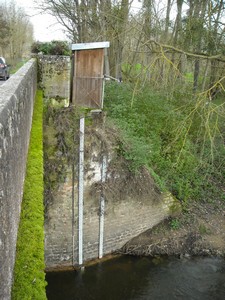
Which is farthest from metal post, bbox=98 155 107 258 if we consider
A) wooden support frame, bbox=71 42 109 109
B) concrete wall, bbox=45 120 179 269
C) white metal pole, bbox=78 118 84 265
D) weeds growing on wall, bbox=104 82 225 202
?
wooden support frame, bbox=71 42 109 109

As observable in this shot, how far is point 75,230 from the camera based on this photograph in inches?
344

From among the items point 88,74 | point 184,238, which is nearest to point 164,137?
point 184,238

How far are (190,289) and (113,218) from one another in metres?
3.22

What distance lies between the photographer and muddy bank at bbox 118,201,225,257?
959 centimetres

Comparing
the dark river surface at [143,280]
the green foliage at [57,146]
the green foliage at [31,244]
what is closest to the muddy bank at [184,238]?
the dark river surface at [143,280]

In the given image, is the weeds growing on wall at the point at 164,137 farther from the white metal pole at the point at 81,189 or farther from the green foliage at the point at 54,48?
the green foliage at the point at 54,48

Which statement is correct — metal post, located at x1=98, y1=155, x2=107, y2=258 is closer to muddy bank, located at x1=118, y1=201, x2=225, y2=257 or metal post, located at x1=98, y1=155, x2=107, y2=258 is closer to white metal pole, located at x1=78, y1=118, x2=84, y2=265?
white metal pole, located at x1=78, y1=118, x2=84, y2=265

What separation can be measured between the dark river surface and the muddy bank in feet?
0.91

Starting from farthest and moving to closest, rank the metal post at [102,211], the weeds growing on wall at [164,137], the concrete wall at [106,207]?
1. the weeds growing on wall at [164,137]
2. the metal post at [102,211]
3. the concrete wall at [106,207]

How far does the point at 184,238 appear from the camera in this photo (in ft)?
32.3

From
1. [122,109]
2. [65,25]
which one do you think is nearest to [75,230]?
[122,109]

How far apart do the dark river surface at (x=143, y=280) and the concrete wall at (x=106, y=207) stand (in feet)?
1.88

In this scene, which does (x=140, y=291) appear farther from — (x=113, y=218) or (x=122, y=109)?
(x=122, y=109)

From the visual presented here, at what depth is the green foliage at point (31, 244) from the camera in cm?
222
